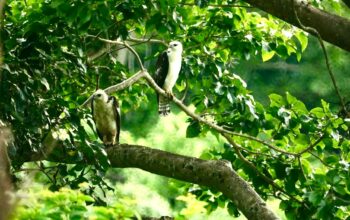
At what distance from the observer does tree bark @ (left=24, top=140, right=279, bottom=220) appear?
338 cm

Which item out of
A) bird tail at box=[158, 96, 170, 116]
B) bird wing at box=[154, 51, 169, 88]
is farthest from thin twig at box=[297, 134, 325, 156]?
bird tail at box=[158, 96, 170, 116]

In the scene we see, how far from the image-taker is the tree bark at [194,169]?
3379 millimetres

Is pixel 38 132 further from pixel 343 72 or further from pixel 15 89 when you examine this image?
pixel 343 72

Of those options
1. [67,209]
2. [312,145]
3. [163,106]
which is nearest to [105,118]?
[163,106]

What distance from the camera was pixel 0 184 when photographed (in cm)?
105

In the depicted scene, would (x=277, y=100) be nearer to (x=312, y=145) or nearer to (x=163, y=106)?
(x=312, y=145)

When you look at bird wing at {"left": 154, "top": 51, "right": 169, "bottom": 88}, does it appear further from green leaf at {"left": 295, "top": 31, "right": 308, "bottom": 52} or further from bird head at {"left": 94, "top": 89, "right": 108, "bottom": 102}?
green leaf at {"left": 295, "top": 31, "right": 308, "bottom": 52}

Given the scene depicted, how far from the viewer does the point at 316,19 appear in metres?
3.16

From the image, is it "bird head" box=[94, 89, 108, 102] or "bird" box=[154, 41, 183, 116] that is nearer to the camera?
"bird head" box=[94, 89, 108, 102]

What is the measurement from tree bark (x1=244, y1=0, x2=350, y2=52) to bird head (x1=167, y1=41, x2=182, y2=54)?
1240 millimetres

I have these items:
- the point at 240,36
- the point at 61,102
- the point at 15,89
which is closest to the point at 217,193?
the point at 240,36

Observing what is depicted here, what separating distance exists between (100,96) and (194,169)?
0.93 metres

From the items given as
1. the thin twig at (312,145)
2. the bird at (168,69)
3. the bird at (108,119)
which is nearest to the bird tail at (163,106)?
the bird at (168,69)

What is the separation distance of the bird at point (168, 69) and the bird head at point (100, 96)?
350 mm
